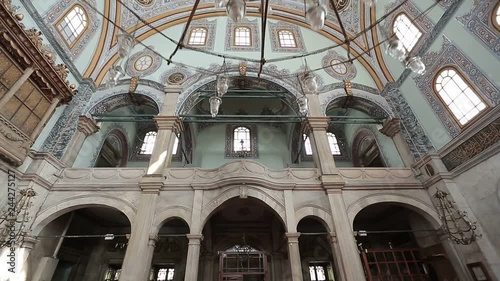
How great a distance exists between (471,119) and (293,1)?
995 cm

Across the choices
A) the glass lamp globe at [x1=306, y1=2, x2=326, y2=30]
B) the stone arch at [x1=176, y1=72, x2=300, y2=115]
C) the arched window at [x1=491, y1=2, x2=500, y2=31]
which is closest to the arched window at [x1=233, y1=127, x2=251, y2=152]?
the stone arch at [x1=176, y1=72, x2=300, y2=115]

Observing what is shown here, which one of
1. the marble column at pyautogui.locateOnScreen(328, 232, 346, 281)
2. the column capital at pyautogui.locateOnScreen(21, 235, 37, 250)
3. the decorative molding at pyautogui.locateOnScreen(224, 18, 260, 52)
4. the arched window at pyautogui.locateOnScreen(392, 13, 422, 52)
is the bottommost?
the marble column at pyautogui.locateOnScreen(328, 232, 346, 281)

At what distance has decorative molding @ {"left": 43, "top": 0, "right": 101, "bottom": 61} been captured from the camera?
26.8 ft

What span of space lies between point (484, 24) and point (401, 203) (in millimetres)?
5548

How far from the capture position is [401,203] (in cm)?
→ 794

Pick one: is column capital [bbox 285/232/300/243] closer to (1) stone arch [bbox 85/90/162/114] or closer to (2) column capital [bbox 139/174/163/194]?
(2) column capital [bbox 139/174/163/194]

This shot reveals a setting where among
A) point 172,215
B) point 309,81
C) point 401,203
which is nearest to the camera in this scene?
point 309,81

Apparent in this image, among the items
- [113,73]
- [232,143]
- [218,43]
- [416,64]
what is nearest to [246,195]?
[113,73]

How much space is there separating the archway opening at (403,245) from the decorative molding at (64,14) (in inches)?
458

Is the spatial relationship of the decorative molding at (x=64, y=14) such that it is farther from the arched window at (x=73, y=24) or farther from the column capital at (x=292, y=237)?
the column capital at (x=292, y=237)

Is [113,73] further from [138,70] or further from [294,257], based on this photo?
[138,70]

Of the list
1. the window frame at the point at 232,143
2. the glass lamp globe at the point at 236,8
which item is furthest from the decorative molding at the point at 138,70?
the glass lamp globe at the point at 236,8

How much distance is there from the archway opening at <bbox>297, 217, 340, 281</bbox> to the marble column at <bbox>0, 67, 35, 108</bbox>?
33.4 ft

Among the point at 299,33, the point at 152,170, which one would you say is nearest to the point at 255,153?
the point at 152,170
